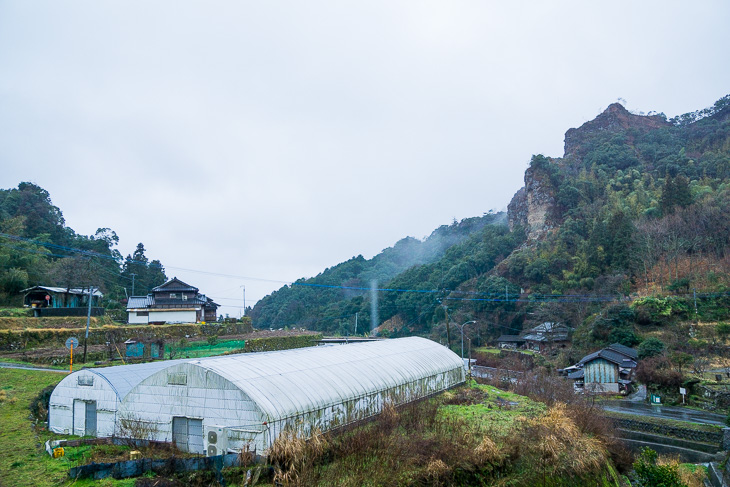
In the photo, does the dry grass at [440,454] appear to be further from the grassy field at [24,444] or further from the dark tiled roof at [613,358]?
the dark tiled roof at [613,358]

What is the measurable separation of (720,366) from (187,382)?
30934 millimetres

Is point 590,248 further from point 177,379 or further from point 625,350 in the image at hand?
point 177,379

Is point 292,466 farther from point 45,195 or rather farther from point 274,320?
point 274,320

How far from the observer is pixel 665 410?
1011 inches

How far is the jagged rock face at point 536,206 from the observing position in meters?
63.4

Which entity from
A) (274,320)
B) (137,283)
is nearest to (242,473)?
(137,283)

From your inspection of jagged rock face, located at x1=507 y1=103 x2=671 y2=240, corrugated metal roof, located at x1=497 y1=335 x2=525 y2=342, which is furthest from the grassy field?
jagged rock face, located at x1=507 y1=103 x2=671 y2=240

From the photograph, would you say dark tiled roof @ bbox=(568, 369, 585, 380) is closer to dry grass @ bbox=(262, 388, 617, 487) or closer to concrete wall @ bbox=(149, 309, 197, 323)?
dry grass @ bbox=(262, 388, 617, 487)

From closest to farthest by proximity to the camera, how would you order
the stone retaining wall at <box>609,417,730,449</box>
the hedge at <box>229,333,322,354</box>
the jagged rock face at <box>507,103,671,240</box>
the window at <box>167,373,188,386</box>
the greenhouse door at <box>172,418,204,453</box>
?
the greenhouse door at <box>172,418,204,453</box> < the window at <box>167,373,188,386</box> < the stone retaining wall at <box>609,417,730,449</box> < the hedge at <box>229,333,322,354</box> < the jagged rock face at <box>507,103,671,240</box>

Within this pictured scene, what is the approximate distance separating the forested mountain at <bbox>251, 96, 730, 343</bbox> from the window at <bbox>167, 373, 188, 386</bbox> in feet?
68.7

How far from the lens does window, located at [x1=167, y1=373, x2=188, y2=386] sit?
12.4 meters

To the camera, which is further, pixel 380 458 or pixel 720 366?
pixel 720 366

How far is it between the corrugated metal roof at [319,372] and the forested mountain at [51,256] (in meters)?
28.4

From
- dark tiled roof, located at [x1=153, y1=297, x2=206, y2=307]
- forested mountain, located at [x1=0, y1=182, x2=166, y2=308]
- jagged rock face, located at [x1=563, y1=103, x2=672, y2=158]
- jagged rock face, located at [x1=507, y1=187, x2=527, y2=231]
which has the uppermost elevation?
jagged rock face, located at [x1=563, y1=103, x2=672, y2=158]
